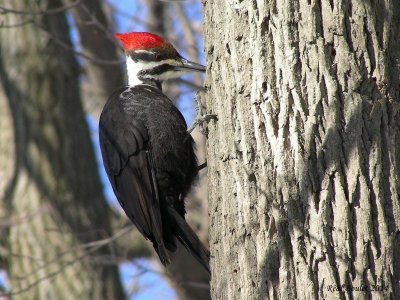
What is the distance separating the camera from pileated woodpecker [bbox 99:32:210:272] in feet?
13.3

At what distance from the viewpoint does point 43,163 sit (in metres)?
6.38

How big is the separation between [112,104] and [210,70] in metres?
1.18

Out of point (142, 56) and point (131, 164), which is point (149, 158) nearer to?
point (131, 164)

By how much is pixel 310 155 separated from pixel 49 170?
3973mm

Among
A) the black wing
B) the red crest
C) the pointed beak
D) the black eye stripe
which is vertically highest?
the red crest

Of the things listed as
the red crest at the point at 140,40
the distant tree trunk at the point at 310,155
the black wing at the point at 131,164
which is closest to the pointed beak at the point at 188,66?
the red crest at the point at 140,40

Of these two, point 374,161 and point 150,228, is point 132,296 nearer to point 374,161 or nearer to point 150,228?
point 150,228

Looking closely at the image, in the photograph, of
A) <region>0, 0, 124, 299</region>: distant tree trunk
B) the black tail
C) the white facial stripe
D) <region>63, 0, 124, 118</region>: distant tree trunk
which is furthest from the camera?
<region>0, 0, 124, 299</region>: distant tree trunk

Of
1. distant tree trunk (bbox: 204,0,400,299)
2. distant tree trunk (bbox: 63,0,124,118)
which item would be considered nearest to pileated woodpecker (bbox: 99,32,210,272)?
distant tree trunk (bbox: 204,0,400,299)

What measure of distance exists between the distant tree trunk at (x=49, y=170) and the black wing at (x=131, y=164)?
Result: 1.96 meters

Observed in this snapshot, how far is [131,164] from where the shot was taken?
13.6ft

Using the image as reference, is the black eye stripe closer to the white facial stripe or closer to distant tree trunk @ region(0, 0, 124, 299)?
the white facial stripe

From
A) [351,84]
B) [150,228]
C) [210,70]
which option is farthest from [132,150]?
[351,84]

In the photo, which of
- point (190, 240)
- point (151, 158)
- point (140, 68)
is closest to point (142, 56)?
point (140, 68)
